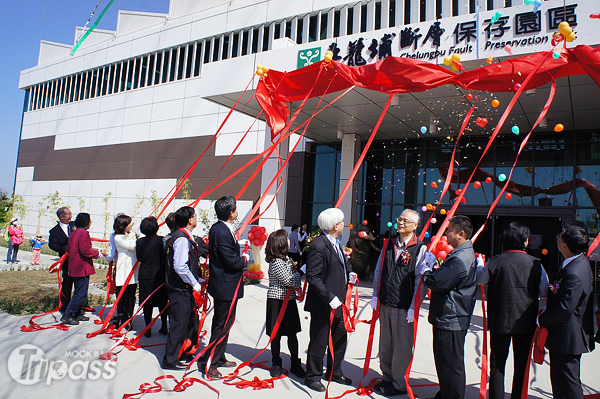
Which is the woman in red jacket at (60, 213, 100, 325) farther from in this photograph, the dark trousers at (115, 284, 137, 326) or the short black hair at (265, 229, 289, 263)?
the short black hair at (265, 229, 289, 263)

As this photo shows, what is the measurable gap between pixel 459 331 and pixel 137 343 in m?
3.50

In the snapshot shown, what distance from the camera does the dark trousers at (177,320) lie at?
3.95 meters

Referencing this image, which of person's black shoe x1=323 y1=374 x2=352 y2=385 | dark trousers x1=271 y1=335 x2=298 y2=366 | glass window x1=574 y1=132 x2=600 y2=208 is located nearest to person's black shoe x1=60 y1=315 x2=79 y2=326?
dark trousers x1=271 y1=335 x2=298 y2=366

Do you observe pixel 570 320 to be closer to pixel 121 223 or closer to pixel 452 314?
pixel 452 314

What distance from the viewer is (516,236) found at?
320 centimetres

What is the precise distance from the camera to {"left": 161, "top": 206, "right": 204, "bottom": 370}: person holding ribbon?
3960 millimetres

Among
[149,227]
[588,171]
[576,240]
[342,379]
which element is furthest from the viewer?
[588,171]

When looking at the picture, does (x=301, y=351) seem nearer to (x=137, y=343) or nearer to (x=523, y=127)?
(x=137, y=343)

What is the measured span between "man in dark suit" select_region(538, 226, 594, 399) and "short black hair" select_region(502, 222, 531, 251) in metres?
0.30

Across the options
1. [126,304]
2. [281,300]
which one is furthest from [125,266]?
[281,300]

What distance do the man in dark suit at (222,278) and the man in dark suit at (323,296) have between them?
29.3 inches

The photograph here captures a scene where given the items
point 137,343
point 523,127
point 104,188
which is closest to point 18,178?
point 104,188

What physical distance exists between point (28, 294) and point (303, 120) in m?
6.78

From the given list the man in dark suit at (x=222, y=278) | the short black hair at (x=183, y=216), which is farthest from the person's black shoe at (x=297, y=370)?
the short black hair at (x=183, y=216)
